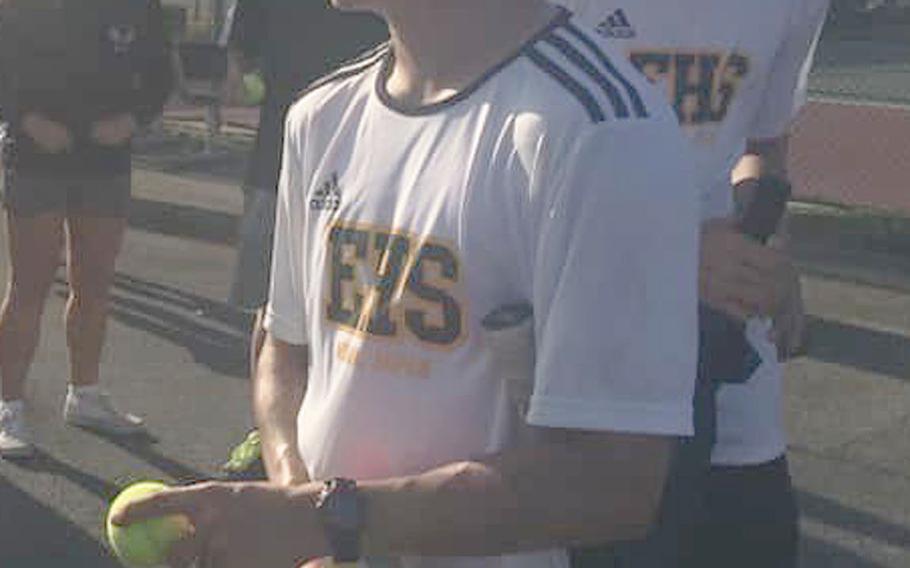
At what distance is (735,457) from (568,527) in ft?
2.71

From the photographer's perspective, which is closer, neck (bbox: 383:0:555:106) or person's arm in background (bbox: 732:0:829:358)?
neck (bbox: 383:0:555:106)

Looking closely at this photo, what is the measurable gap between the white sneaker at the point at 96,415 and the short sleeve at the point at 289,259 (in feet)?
13.6

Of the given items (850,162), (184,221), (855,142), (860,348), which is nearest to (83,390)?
(860,348)

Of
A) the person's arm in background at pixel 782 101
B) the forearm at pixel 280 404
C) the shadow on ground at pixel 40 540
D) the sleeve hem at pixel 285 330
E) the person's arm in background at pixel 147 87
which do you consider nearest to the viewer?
the forearm at pixel 280 404

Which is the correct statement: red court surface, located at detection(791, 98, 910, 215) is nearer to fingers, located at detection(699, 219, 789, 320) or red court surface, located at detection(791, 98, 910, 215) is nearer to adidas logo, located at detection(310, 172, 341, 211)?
fingers, located at detection(699, 219, 789, 320)

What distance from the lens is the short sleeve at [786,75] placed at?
2.63 metres

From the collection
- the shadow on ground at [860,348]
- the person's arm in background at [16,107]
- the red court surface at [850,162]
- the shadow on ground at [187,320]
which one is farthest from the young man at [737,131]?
the red court surface at [850,162]

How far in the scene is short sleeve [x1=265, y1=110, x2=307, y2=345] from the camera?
2.15m

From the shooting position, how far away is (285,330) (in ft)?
7.25

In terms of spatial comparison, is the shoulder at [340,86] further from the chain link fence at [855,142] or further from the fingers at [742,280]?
the chain link fence at [855,142]

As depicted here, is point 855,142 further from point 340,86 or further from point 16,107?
point 340,86

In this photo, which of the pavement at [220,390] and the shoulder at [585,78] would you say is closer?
the shoulder at [585,78]

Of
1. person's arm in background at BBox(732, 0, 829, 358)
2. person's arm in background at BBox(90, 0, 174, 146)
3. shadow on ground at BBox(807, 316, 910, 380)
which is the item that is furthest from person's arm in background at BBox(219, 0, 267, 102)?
person's arm in background at BBox(732, 0, 829, 358)

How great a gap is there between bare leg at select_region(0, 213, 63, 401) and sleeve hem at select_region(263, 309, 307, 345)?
12.3 ft
